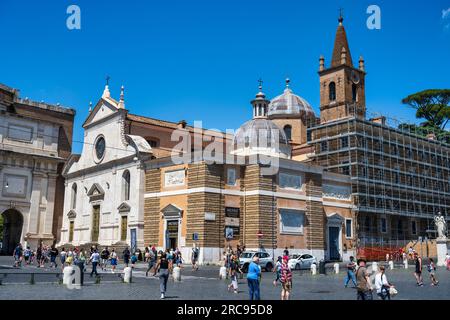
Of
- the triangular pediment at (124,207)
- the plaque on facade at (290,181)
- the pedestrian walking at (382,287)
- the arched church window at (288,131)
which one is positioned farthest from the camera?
the arched church window at (288,131)

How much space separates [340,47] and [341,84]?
504cm

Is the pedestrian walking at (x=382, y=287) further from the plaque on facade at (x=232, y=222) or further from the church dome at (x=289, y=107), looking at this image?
the church dome at (x=289, y=107)

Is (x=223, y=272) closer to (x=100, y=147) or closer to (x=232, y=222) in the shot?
(x=232, y=222)

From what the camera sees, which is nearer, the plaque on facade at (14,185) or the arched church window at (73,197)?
the plaque on facade at (14,185)

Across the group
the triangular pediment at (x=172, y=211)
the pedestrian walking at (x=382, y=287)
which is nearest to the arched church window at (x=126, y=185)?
the triangular pediment at (x=172, y=211)

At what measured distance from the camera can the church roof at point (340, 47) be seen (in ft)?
193

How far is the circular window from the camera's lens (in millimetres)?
49737

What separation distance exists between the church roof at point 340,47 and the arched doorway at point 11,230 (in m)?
38.2

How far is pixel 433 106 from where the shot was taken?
6900 centimetres

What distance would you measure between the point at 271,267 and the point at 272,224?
568cm

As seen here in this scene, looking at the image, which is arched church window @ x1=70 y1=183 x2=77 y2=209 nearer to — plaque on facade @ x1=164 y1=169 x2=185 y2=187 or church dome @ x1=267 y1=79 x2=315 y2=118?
plaque on facade @ x1=164 y1=169 x2=185 y2=187

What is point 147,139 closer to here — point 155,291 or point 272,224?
point 272,224

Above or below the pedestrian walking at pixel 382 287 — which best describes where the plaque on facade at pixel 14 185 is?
above
